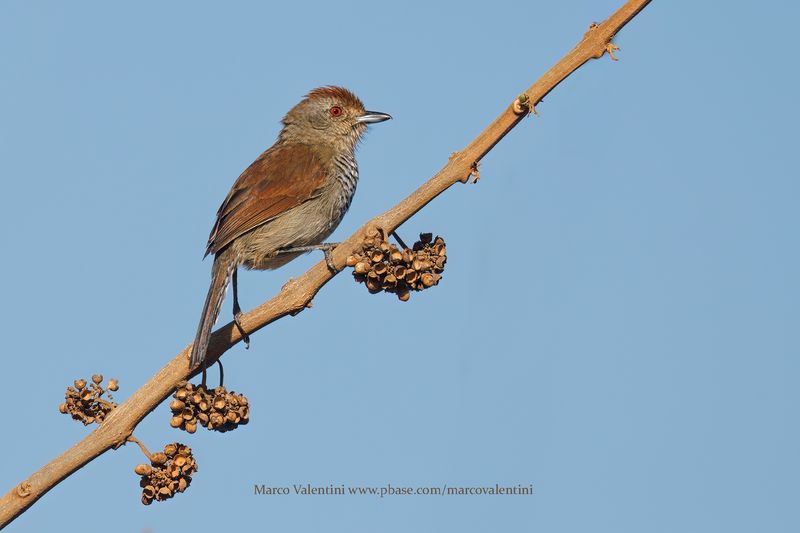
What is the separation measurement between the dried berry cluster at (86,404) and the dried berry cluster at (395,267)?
1.01 m

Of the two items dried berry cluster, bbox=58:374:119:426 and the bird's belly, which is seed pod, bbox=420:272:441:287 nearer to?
dried berry cluster, bbox=58:374:119:426

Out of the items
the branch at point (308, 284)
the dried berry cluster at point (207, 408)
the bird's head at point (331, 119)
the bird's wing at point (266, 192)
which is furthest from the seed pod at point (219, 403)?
the bird's head at point (331, 119)

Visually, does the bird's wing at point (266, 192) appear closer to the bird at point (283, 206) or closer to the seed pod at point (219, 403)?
the bird at point (283, 206)

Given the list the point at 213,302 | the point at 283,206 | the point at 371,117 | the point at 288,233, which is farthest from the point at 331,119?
the point at 213,302

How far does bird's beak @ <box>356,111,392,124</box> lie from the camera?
6629 millimetres

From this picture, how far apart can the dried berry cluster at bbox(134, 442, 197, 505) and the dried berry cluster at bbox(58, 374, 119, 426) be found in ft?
0.93

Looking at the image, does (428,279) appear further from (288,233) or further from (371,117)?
(371,117)

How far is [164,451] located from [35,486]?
47 cm

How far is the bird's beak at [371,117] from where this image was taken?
663cm

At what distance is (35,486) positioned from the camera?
2.72 m

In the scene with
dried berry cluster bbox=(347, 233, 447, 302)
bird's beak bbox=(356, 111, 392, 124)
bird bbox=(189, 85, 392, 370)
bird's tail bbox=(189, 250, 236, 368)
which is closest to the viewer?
dried berry cluster bbox=(347, 233, 447, 302)

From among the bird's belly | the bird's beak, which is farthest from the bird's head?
the bird's belly

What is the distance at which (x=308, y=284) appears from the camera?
3.35 meters

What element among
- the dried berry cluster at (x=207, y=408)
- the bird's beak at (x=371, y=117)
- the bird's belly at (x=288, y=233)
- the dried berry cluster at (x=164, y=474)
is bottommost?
the dried berry cluster at (x=164, y=474)
